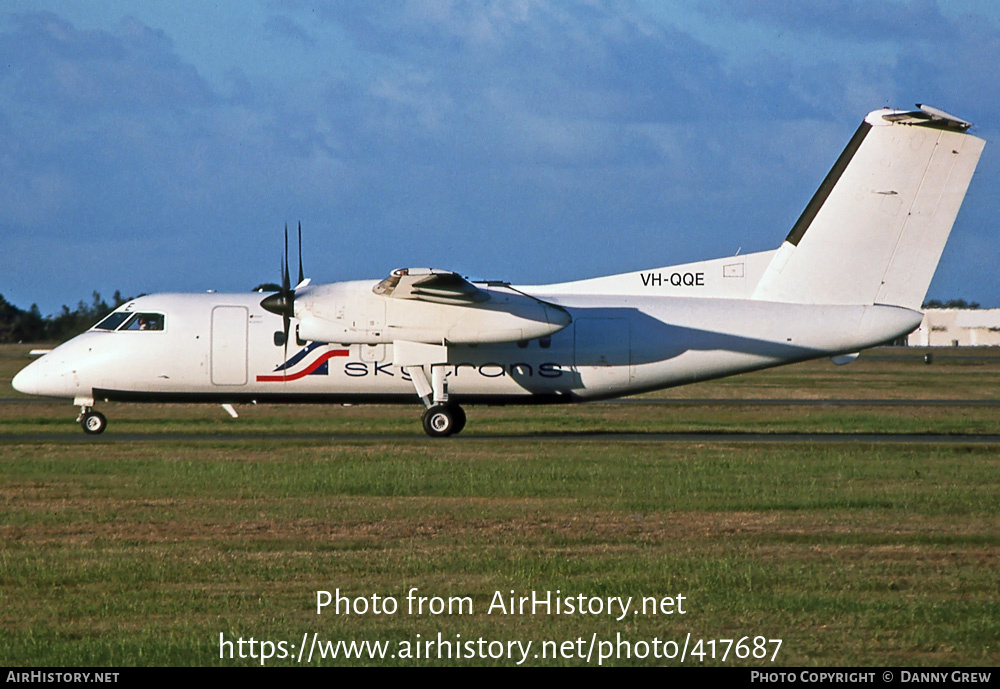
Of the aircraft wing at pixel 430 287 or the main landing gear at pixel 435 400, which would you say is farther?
the main landing gear at pixel 435 400

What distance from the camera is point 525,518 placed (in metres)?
13.3

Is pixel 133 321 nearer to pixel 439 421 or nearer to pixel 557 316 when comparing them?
pixel 439 421

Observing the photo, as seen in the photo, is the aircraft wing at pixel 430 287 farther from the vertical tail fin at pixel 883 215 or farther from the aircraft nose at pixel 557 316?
the vertical tail fin at pixel 883 215

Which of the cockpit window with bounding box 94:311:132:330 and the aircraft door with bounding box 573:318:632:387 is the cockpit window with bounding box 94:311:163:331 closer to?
the cockpit window with bounding box 94:311:132:330

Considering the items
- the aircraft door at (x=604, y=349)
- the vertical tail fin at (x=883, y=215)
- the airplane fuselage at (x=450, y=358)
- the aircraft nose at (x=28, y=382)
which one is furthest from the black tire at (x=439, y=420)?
the aircraft nose at (x=28, y=382)

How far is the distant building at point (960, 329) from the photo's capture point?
362 feet

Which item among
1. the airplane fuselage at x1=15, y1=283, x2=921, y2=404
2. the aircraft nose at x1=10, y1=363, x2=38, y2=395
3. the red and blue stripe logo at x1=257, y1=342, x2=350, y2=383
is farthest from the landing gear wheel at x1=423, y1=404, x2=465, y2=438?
the aircraft nose at x1=10, y1=363, x2=38, y2=395

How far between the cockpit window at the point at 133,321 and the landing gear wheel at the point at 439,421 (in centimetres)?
585

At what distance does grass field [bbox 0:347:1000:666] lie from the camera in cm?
795

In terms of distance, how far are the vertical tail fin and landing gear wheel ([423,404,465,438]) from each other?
6770mm

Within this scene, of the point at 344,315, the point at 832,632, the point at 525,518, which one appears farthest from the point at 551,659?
the point at 344,315

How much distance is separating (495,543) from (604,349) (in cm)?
1138

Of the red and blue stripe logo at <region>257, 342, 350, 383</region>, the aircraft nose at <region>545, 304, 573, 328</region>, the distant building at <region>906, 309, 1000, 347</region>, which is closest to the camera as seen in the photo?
the aircraft nose at <region>545, 304, 573, 328</region>

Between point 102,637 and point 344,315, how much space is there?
14.2 m
